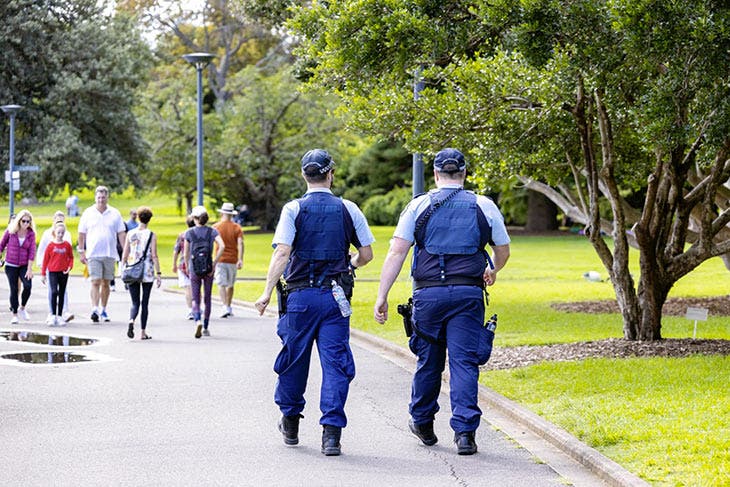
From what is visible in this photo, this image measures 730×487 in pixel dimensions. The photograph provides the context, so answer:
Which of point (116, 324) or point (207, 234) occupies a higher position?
point (207, 234)

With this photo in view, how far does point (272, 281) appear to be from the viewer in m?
8.02

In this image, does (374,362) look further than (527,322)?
No

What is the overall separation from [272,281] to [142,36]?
42.6 m

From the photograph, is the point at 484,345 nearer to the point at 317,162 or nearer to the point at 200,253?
the point at 317,162

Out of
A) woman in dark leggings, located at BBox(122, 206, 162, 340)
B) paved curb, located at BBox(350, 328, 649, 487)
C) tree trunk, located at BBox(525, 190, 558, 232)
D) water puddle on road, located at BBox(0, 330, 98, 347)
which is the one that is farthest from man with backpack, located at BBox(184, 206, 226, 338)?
tree trunk, located at BBox(525, 190, 558, 232)

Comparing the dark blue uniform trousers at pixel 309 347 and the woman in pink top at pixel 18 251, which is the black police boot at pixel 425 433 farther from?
the woman in pink top at pixel 18 251

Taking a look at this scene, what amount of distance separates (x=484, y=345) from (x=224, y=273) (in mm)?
10546

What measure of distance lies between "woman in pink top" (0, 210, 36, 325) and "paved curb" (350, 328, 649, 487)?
879cm

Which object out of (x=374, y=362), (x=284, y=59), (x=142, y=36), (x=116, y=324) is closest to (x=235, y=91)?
(x=284, y=59)

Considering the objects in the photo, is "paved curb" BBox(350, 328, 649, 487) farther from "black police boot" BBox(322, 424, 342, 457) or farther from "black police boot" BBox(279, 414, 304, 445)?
"black police boot" BBox(279, 414, 304, 445)

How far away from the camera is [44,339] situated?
15109mm

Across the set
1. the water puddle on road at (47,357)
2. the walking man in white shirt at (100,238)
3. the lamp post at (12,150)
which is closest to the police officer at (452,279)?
the water puddle on road at (47,357)

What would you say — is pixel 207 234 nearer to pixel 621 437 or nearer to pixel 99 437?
pixel 99 437

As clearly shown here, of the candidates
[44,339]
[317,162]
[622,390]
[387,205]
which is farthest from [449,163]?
[387,205]
